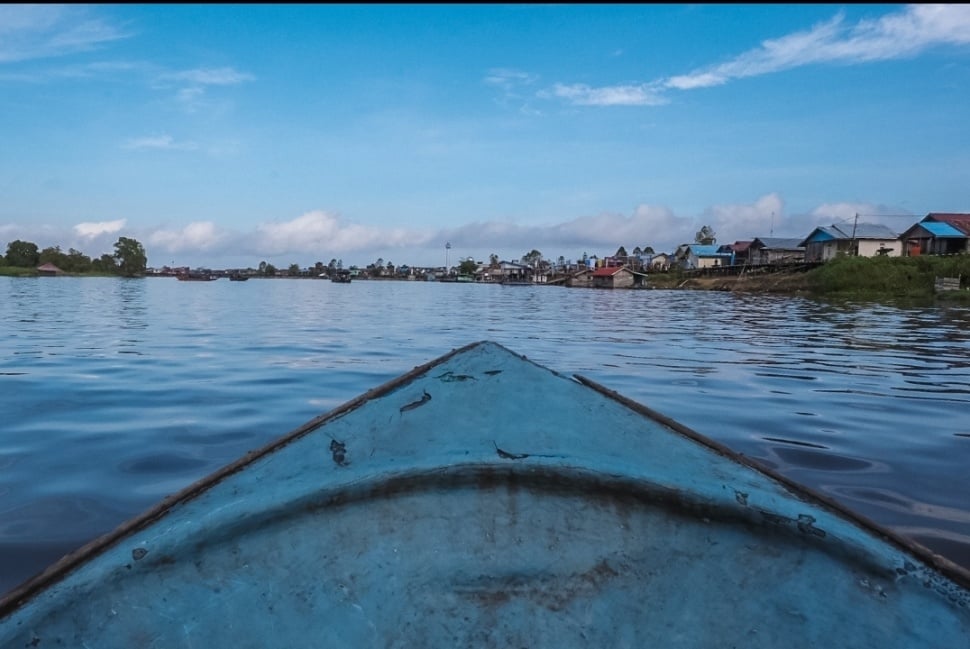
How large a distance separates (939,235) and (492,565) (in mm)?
45824

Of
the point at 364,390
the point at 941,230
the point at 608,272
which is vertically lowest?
the point at 364,390

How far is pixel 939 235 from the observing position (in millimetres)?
37438

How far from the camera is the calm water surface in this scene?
10.1 ft

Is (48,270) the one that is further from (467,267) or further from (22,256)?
(467,267)

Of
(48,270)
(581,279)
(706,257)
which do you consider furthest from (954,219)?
(48,270)

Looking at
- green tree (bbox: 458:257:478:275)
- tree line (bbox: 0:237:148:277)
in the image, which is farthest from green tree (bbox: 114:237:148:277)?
green tree (bbox: 458:257:478:275)

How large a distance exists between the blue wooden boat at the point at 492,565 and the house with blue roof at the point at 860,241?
45.9 metres

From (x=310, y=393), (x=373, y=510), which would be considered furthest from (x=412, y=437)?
(x=310, y=393)

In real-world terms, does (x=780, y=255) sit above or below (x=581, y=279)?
above

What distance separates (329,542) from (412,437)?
1.27 ft

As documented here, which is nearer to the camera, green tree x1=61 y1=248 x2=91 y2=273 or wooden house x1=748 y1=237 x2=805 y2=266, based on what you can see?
wooden house x1=748 y1=237 x2=805 y2=266

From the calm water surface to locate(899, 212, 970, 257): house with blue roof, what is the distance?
32.1 m

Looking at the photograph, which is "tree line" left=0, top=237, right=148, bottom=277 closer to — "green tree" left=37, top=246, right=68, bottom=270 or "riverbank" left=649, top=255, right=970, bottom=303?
"green tree" left=37, top=246, right=68, bottom=270

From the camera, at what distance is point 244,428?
4.44 metres
